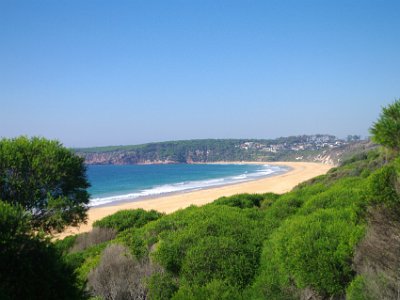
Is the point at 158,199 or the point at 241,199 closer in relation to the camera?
the point at 241,199

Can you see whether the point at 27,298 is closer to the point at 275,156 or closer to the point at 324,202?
the point at 324,202

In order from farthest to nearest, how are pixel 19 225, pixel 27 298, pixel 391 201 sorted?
pixel 391 201 → pixel 19 225 → pixel 27 298

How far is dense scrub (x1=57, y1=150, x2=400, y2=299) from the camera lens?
32.3 ft

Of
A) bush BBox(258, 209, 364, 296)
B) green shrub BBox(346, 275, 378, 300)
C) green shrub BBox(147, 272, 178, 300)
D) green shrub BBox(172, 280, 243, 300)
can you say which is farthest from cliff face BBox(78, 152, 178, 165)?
green shrub BBox(346, 275, 378, 300)

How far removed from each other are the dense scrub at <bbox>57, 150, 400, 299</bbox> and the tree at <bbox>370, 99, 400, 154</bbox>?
600mm

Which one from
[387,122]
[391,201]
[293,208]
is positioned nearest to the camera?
[391,201]

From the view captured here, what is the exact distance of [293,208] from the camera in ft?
64.5

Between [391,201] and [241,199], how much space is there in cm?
1853

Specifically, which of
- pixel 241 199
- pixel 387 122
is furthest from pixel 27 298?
pixel 241 199

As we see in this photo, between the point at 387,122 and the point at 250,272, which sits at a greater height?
the point at 387,122

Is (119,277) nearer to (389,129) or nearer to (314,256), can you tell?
(314,256)

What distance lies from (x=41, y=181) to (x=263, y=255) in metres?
8.26

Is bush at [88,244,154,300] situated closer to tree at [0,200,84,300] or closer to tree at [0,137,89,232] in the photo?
tree at [0,137,89,232]

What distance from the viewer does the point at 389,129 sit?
11055mm
